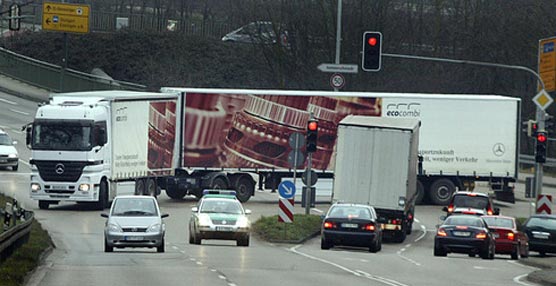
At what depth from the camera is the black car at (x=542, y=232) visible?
39.7 m

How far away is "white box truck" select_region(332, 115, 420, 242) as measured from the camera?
39.6m

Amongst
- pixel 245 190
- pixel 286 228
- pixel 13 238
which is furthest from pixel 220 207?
pixel 245 190

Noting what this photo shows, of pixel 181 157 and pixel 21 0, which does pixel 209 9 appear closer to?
pixel 21 0

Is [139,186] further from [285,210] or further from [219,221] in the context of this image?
[219,221]

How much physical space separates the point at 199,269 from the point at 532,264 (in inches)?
485

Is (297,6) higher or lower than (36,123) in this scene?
higher

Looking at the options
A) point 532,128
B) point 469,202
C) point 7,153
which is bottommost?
point 469,202

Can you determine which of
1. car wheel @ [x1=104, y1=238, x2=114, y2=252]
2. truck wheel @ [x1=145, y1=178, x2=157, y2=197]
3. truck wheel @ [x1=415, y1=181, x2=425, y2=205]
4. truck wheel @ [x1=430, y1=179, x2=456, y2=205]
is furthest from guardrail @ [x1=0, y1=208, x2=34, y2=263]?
truck wheel @ [x1=430, y1=179, x2=456, y2=205]

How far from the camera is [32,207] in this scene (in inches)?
1832

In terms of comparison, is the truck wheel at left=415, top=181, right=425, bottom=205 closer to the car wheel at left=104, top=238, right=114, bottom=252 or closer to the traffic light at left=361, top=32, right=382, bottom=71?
the traffic light at left=361, top=32, right=382, bottom=71

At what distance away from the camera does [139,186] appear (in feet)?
155

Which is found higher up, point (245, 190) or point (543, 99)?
point (543, 99)

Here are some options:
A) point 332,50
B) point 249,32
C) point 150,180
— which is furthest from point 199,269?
Result: point 249,32

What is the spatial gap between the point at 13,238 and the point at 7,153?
1216 inches
